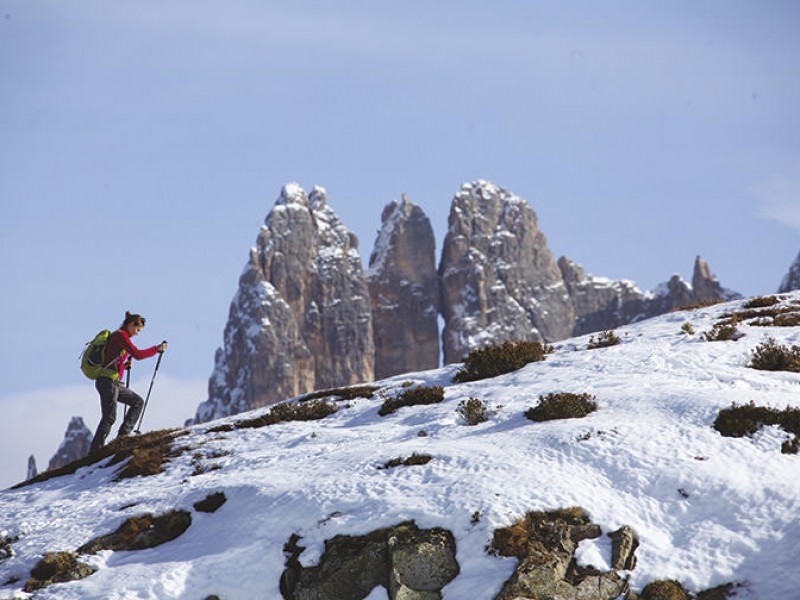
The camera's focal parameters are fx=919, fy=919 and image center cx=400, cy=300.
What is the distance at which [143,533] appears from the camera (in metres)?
14.0

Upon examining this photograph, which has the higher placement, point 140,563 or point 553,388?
point 553,388

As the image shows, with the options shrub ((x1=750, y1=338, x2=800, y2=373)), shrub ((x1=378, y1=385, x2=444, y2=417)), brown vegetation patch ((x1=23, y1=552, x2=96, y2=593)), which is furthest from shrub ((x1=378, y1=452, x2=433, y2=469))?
shrub ((x1=750, y1=338, x2=800, y2=373))

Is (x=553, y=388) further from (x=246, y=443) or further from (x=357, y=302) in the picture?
(x=357, y=302)

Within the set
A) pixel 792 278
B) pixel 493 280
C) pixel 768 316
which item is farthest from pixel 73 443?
pixel 768 316

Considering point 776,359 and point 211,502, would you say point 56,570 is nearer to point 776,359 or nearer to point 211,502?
point 211,502

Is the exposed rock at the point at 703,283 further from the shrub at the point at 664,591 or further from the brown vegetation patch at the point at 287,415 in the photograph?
the shrub at the point at 664,591

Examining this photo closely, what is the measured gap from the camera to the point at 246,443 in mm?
18016

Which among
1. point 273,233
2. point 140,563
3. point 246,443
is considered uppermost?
point 273,233

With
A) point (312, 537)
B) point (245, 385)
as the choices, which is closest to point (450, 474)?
point (312, 537)

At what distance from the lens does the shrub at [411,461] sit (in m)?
14.3

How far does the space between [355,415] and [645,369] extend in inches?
234

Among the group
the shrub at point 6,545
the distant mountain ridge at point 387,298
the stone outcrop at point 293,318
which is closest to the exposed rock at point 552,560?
the shrub at point 6,545

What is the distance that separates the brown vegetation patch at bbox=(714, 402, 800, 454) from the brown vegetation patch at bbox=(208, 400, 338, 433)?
8.30 metres

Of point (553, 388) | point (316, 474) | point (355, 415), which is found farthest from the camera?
point (355, 415)
